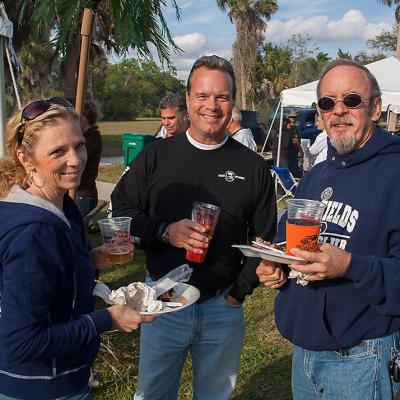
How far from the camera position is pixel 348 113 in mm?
1981

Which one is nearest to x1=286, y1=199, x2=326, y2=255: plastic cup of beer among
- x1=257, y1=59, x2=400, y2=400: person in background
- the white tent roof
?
x1=257, y1=59, x2=400, y2=400: person in background

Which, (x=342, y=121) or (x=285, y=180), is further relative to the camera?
(x=285, y=180)

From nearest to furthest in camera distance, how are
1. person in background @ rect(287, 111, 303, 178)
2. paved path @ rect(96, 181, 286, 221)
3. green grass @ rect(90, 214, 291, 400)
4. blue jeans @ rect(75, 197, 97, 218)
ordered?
green grass @ rect(90, 214, 291, 400) < blue jeans @ rect(75, 197, 97, 218) < paved path @ rect(96, 181, 286, 221) < person in background @ rect(287, 111, 303, 178)

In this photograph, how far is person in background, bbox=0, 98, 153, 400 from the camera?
158cm

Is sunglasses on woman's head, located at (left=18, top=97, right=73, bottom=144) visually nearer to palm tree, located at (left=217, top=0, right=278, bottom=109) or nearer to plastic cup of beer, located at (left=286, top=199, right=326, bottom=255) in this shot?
plastic cup of beer, located at (left=286, top=199, right=326, bottom=255)

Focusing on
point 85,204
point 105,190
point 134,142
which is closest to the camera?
point 85,204

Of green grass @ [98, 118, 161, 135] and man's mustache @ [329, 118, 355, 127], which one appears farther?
green grass @ [98, 118, 161, 135]

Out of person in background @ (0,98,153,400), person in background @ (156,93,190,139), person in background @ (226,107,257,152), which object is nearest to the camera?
person in background @ (0,98,153,400)

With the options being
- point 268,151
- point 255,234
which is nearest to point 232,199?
point 255,234

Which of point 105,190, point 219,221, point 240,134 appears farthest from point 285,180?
point 219,221

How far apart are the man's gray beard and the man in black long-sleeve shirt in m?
0.69

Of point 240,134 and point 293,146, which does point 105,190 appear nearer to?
point 293,146

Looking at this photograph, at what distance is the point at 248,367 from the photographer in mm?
4172

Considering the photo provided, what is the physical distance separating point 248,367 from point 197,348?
5.49ft
